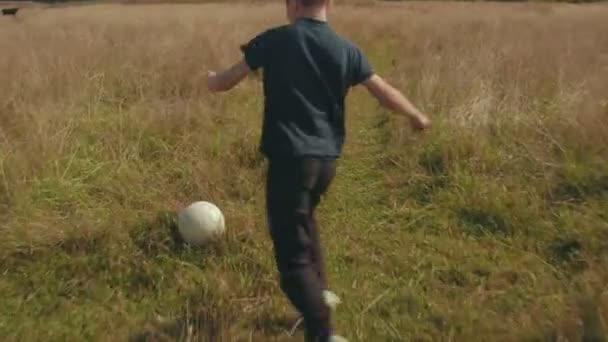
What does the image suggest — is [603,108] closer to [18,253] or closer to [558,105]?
[558,105]

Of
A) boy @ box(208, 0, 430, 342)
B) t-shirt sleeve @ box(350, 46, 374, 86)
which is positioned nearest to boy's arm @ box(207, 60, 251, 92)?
boy @ box(208, 0, 430, 342)

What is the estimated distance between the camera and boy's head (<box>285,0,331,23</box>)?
7.72 ft

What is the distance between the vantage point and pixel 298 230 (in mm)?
2447

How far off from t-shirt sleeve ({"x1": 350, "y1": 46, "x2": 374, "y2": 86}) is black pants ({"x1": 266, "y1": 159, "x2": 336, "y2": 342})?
14.1 inches

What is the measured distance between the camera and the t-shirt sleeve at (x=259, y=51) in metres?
2.40

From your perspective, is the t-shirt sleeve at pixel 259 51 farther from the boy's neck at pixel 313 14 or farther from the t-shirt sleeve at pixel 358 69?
the t-shirt sleeve at pixel 358 69

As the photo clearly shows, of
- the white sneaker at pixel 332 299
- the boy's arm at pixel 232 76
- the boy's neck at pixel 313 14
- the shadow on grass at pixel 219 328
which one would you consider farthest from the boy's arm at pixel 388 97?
the shadow on grass at pixel 219 328

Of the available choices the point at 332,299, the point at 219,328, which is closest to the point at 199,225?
the point at 219,328

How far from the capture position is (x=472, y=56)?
8.05 m

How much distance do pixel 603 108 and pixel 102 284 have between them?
431 cm

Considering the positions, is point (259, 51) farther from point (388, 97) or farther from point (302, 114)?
point (388, 97)

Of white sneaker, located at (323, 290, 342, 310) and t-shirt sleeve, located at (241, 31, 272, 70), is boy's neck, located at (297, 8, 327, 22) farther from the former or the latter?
white sneaker, located at (323, 290, 342, 310)

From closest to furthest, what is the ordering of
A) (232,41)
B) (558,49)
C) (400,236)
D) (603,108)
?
1. (400,236)
2. (603,108)
3. (558,49)
4. (232,41)

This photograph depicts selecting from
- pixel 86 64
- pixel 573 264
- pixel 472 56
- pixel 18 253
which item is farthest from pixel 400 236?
pixel 86 64
